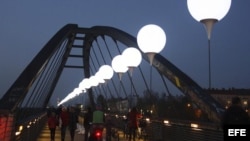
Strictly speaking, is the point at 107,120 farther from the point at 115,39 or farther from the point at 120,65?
the point at 115,39

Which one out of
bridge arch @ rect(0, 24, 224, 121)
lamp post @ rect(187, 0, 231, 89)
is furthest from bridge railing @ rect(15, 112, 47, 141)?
lamp post @ rect(187, 0, 231, 89)

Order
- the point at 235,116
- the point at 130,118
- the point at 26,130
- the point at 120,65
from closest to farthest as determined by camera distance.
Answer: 1. the point at 235,116
2. the point at 26,130
3. the point at 130,118
4. the point at 120,65

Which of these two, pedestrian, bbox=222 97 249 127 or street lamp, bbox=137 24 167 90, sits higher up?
street lamp, bbox=137 24 167 90

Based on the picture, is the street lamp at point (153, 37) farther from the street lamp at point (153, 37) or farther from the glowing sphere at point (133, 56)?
the glowing sphere at point (133, 56)

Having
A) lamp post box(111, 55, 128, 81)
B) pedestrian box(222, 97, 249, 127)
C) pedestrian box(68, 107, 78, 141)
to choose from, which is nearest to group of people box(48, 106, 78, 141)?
pedestrian box(68, 107, 78, 141)

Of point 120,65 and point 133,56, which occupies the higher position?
point 133,56

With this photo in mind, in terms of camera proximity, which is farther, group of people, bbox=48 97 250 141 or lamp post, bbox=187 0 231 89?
lamp post, bbox=187 0 231 89

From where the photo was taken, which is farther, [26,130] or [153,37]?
[26,130]

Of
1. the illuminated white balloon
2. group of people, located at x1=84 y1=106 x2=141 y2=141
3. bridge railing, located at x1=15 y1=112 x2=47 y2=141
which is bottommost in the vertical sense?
bridge railing, located at x1=15 y1=112 x2=47 y2=141

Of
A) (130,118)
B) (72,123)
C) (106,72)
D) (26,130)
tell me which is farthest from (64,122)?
(106,72)

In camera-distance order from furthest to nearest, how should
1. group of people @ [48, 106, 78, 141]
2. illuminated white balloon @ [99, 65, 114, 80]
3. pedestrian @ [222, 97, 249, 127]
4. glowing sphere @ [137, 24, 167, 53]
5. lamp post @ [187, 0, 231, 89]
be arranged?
illuminated white balloon @ [99, 65, 114, 80]
group of people @ [48, 106, 78, 141]
glowing sphere @ [137, 24, 167, 53]
lamp post @ [187, 0, 231, 89]
pedestrian @ [222, 97, 249, 127]

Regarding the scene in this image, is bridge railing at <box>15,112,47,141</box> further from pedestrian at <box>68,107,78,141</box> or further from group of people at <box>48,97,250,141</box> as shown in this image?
pedestrian at <box>68,107,78,141</box>

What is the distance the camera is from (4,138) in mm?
7957

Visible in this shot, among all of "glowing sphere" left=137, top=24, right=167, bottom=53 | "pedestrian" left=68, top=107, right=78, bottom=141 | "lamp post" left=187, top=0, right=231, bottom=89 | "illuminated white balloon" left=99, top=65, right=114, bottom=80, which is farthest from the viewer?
"illuminated white balloon" left=99, top=65, right=114, bottom=80
